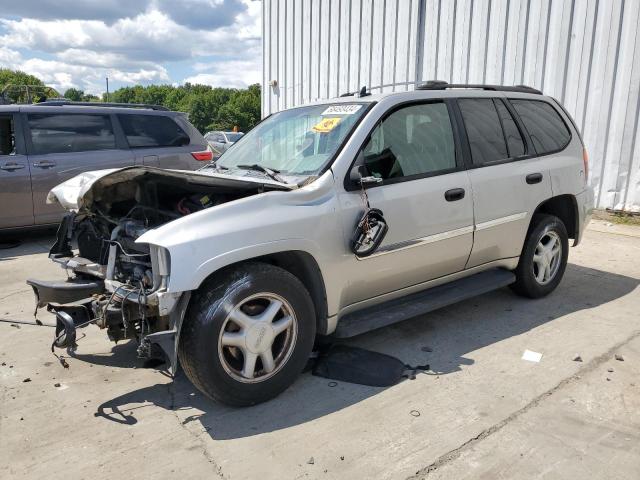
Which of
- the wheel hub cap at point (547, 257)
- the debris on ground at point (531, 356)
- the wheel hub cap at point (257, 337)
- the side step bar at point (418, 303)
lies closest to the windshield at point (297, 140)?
the wheel hub cap at point (257, 337)

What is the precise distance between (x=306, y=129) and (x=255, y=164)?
17.8 inches

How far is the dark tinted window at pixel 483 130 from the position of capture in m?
4.29

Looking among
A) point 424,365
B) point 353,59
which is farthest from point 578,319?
point 353,59

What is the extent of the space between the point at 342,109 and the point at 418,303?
4.99ft

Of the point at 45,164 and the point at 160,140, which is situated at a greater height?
the point at 160,140

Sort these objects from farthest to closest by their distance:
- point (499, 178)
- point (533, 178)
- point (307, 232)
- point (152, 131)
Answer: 1. point (152, 131)
2. point (533, 178)
3. point (499, 178)
4. point (307, 232)

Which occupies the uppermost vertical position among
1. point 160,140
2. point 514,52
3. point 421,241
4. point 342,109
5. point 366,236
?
point 514,52

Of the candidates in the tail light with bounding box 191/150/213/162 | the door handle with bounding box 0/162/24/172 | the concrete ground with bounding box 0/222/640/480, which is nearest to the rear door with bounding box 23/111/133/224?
the door handle with bounding box 0/162/24/172

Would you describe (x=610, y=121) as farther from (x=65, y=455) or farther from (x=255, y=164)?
(x=65, y=455)

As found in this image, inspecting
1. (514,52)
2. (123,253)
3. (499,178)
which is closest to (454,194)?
(499,178)

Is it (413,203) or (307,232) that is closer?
(307,232)

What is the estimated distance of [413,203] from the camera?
12.4 ft

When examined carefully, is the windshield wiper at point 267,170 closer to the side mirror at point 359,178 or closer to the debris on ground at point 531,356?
the side mirror at point 359,178

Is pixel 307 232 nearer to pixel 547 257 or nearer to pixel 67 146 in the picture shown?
pixel 547 257
